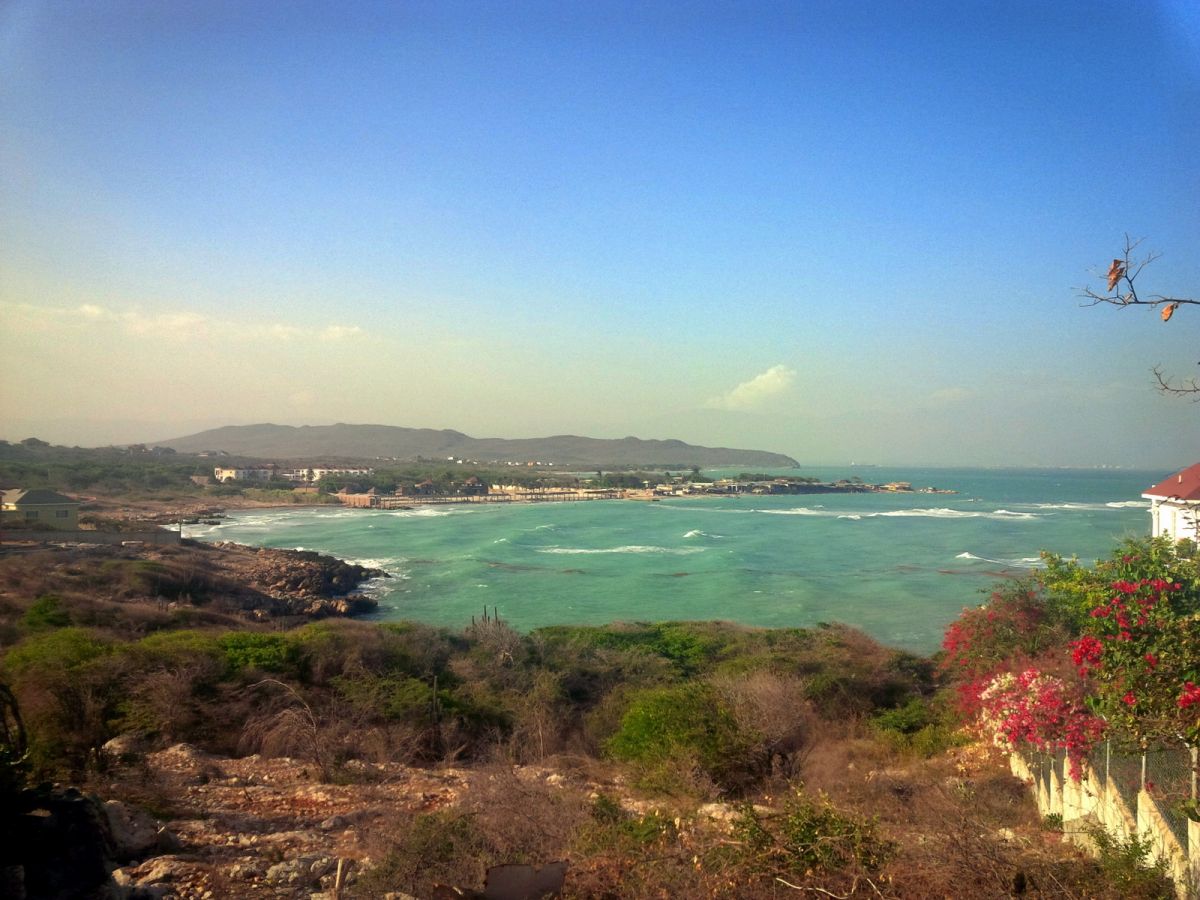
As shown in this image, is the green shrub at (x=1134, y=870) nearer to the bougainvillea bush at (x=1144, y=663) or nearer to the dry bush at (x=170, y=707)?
the bougainvillea bush at (x=1144, y=663)

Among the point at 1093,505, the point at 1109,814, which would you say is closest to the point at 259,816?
the point at 1109,814

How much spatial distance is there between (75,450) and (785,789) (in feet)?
315

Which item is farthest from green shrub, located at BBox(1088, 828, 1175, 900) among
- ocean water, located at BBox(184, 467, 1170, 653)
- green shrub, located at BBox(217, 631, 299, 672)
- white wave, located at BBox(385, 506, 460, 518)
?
white wave, located at BBox(385, 506, 460, 518)

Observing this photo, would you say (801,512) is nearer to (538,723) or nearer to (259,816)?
(538,723)

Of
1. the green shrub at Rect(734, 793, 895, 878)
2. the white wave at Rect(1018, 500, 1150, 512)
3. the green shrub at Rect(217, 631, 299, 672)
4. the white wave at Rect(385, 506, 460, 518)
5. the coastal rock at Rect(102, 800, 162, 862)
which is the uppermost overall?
the green shrub at Rect(734, 793, 895, 878)

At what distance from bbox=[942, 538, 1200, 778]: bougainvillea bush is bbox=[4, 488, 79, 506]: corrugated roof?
1378 inches

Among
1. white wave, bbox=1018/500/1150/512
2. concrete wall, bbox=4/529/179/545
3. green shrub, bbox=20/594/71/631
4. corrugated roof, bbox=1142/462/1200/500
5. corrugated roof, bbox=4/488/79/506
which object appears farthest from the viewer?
white wave, bbox=1018/500/1150/512

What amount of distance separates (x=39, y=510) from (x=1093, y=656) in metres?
37.5

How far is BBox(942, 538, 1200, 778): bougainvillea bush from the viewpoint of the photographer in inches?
171

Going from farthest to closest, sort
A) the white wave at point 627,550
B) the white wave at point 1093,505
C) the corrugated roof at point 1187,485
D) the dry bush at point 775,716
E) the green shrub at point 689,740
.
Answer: the white wave at point 1093,505 → the white wave at point 627,550 → the corrugated roof at point 1187,485 → the dry bush at point 775,716 → the green shrub at point 689,740

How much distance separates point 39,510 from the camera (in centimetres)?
3158

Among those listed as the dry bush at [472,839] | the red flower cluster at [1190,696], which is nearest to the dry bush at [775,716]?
the dry bush at [472,839]

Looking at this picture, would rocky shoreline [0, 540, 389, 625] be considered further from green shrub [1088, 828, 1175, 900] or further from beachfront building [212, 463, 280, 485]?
beachfront building [212, 463, 280, 485]

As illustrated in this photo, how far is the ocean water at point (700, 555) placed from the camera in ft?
92.6
